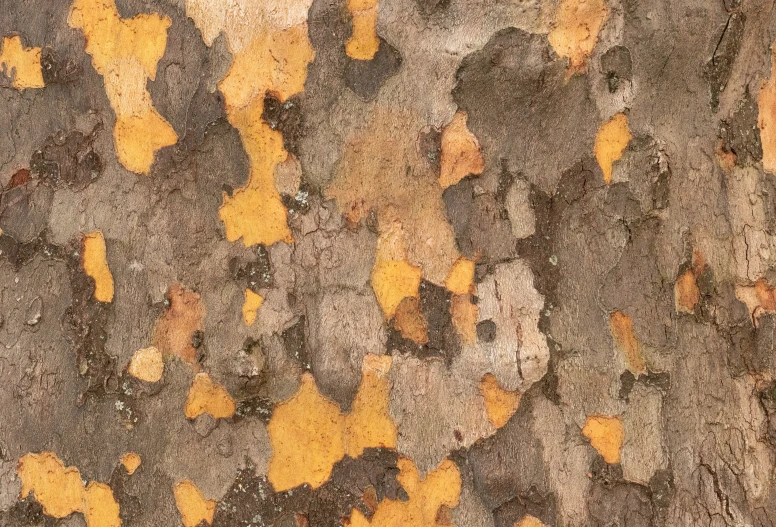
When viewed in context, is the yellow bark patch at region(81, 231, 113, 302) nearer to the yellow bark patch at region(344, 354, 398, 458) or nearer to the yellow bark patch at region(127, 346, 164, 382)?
the yellow bark patch at region(127, 346, 164, 382)

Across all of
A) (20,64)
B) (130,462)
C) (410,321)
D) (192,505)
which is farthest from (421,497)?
(20,64)

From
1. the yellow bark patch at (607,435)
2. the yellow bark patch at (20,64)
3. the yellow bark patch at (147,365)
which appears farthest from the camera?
the yellow bark patch at (20,64)

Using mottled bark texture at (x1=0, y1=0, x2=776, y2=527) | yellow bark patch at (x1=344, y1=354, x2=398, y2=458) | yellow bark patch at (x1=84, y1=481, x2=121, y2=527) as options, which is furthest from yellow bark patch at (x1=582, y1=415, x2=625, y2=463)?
yellow bark patch at (x1=84, y1=481, x2=121, y2=527)

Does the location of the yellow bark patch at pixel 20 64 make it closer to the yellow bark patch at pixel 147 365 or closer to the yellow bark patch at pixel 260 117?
the yellow bark patch at pixel 260 117

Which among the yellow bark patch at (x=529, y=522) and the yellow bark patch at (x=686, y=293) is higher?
the yellow bark patch at (x=686, y=293)

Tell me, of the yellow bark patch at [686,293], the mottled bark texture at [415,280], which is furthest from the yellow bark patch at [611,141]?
the yellow bark patch at [686,293]

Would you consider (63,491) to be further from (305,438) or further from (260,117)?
(260,117)

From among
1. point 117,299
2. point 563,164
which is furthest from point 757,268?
point 117,299
